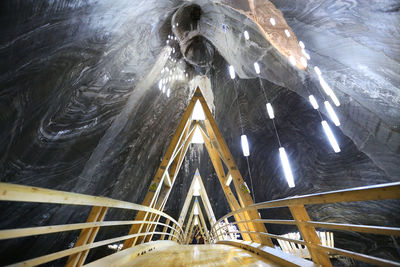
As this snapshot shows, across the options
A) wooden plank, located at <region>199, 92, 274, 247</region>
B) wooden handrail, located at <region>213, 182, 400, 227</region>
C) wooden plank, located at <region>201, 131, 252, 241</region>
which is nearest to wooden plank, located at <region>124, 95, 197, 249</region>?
wooden plank, located at <region>199, 92, 274, 247</region>

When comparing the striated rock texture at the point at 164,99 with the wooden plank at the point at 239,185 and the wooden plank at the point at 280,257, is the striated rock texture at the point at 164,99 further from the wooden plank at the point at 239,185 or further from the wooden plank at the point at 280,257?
the wooden plank at the point at 280,257

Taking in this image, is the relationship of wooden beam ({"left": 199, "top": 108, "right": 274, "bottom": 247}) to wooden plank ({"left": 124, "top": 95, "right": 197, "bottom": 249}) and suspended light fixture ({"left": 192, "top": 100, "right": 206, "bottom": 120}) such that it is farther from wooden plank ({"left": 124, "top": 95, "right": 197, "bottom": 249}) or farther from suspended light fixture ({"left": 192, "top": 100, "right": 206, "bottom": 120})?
wooden plank ({"left": 124, "top": 95, "right": 197, "bottom": 249})

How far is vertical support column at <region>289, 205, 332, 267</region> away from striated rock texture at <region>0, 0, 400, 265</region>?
567 cm

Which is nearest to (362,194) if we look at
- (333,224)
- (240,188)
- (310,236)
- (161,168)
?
(333,224)

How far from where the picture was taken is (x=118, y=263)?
2.29 metres

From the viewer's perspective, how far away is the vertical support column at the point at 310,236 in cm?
166

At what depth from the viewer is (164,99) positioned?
908cm

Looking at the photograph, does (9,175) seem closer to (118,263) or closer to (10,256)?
(10,256)

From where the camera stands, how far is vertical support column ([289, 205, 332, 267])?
1657mm

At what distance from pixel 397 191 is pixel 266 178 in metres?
11.9

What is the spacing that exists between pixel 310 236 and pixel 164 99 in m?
8.64

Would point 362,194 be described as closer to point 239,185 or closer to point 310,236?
point 310,236

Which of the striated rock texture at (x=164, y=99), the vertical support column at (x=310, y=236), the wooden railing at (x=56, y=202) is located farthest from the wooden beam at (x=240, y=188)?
the striated rock texture at (x=164, y=99)

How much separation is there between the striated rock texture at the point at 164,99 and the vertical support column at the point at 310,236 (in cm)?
567
